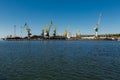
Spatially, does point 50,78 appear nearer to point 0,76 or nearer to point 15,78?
Answer: point 15,78

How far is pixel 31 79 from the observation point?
1927cm

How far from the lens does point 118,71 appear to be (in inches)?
887

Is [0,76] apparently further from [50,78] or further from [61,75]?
[61,75]

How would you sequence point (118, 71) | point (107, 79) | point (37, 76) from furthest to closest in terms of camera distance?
point (118, 71)
point (37, 76)
point (107, 79)

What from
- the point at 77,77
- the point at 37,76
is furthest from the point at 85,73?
the point at 37,76

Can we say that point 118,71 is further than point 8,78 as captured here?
Yes

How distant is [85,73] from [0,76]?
11513 millimetres

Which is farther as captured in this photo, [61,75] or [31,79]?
[61,75]

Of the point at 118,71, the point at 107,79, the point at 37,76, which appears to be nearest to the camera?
the point at 107,79

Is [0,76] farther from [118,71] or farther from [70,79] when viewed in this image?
[118,71]

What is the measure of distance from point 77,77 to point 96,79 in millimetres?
2412

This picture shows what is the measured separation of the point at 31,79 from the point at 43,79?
1491 mm

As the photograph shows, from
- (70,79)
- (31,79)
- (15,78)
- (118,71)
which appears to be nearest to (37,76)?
(31,79)

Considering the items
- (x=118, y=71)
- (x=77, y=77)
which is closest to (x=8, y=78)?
(x=77, y=77)
